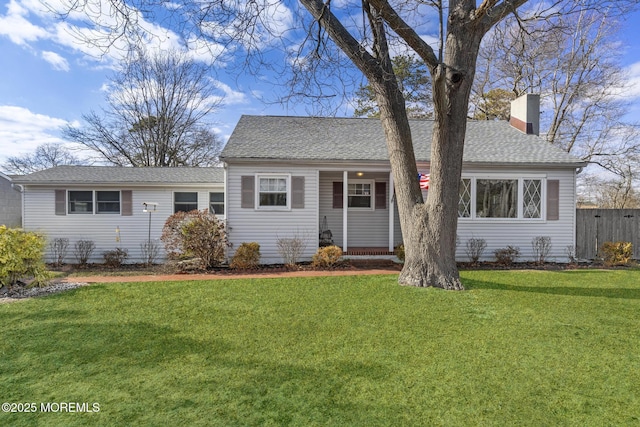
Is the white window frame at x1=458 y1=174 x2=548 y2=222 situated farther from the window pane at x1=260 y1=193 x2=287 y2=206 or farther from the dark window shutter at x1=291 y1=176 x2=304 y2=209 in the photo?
the window pane at x1=260 y1=193 x2=287 y2=206

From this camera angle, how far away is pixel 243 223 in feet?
32.3

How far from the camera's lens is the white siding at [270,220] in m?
9.79

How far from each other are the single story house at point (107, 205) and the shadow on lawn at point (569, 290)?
880cm

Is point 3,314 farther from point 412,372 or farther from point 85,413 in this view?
point 412,372

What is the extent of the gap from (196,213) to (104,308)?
159 inches

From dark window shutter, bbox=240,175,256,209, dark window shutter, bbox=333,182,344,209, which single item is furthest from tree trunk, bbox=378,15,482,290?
dark window shutter, bbox=333,182,344,209

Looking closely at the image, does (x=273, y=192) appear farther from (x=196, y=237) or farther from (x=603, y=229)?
(x=603, y=229)

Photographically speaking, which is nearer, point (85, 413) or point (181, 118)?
point (85, 413)

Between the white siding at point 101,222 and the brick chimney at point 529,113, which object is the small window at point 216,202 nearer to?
the white siding at point 101,222

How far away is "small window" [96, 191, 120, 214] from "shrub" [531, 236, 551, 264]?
13.8m

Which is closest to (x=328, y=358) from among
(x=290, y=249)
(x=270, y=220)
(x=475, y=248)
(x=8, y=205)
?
(x=290, y=249)

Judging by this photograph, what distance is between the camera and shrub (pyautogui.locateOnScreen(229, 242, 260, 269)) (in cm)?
914

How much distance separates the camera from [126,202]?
11.4 metres

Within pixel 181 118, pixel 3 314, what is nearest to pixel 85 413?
pixel 3 314
